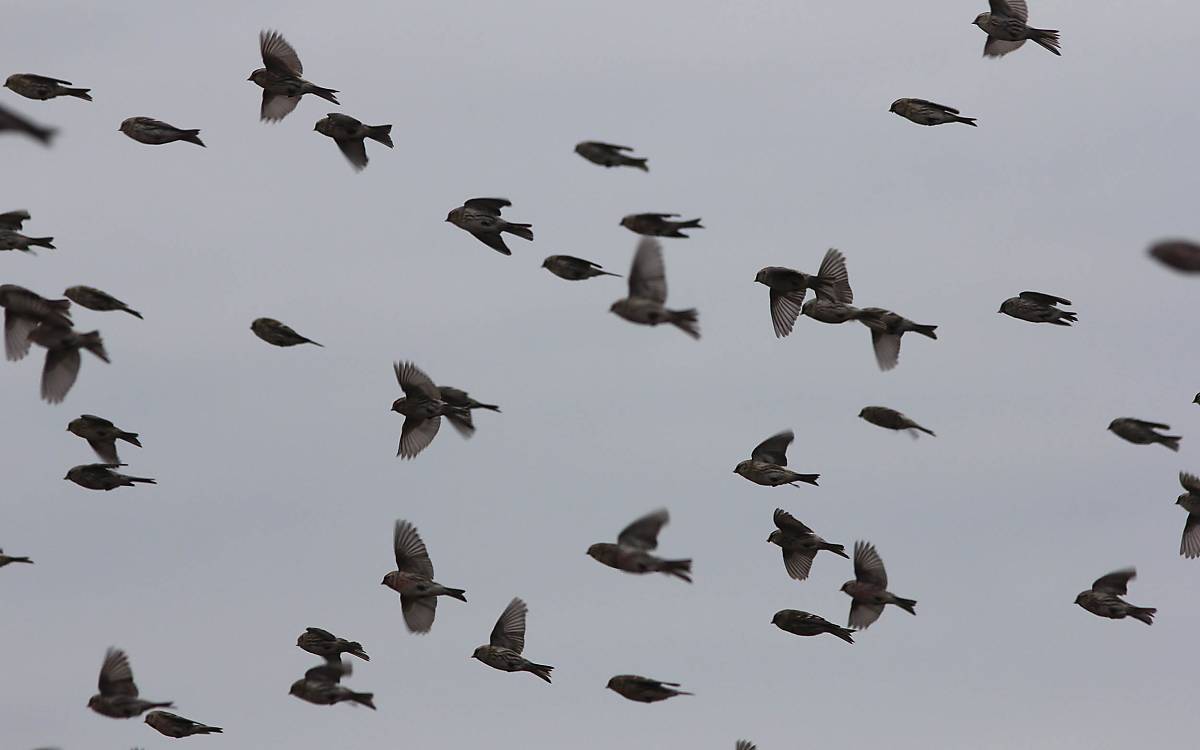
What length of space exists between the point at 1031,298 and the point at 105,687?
1987cm

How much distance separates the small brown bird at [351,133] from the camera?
40531 millimetres

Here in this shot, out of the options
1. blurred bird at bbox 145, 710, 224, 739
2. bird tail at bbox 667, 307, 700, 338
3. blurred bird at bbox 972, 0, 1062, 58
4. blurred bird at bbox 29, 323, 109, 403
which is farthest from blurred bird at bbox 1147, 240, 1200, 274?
blurred bird at bbox 145, 710, 224, 739

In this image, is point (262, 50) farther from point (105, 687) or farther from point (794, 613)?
point (794, 613)

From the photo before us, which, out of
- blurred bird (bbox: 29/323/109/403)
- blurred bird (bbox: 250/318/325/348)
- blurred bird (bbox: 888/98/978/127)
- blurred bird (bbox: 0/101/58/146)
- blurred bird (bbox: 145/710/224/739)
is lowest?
blurred bird (bbox: 145/710/224/739)

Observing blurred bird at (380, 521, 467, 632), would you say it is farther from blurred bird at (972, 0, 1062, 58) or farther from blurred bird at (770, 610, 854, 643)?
blurred bird at (972, 0, 1062, 58)

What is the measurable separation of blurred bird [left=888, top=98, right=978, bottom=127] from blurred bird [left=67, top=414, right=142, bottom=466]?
17.1 m

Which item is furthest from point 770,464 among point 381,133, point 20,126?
point 20,126

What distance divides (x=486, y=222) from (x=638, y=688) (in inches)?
363

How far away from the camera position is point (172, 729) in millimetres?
42406

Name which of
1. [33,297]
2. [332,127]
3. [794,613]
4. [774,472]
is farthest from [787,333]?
[33,297]

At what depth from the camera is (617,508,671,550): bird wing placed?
36.3 meters

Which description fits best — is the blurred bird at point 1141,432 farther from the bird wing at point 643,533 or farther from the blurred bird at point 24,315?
the blurred bird at point 24,315

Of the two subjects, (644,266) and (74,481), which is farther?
(74,481)

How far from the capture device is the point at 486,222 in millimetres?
Result: 39531
